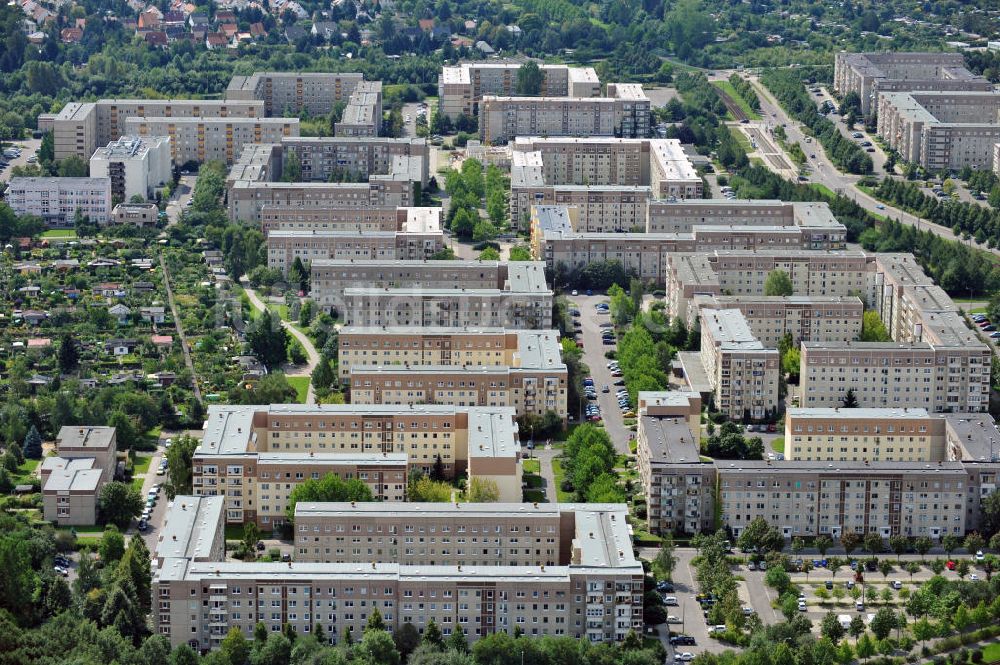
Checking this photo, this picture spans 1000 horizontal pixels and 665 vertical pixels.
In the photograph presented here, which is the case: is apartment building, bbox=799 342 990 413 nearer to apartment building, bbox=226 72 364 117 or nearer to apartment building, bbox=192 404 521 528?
apartment building, bbox=192 404 521 528

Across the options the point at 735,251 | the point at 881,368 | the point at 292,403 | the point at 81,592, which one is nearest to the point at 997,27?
the point at 735,251

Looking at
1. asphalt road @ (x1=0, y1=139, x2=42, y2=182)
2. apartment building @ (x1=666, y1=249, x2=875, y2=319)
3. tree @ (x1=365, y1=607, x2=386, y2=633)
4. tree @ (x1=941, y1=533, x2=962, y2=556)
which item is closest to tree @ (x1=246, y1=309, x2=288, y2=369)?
apartment building @ (x1=666, y1=249, x2=875, y2=319)

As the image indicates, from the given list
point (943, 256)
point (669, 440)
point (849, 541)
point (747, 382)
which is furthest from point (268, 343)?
point (943, 256)

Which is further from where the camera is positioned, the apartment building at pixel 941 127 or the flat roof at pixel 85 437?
the apartment building at pixel 941 127

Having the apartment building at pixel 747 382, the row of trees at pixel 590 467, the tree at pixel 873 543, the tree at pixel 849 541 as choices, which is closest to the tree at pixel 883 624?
the tree at pixel 873 543

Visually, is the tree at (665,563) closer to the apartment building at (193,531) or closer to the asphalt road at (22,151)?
the apartment building at (193,531)

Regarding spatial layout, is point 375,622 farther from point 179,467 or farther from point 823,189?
point 823,189

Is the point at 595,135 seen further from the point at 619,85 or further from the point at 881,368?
the point at 881,368
